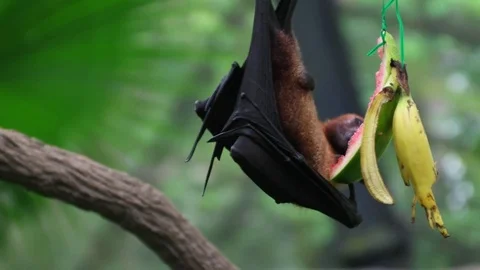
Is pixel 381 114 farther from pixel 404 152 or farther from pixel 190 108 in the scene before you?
pixel 190 108

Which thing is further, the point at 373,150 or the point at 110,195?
the point at 110,195

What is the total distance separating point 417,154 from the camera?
0.65 meters

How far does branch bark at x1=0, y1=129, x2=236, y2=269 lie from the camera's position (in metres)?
1.03

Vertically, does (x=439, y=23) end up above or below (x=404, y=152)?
below

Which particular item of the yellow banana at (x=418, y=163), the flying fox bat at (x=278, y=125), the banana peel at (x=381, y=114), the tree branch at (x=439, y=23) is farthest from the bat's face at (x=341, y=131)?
the tree branch at (x=439, y=23)

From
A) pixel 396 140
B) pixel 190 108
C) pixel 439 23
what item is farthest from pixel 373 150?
pixel 439 23

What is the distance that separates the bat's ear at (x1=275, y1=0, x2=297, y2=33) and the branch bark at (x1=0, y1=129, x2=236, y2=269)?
1.24ft

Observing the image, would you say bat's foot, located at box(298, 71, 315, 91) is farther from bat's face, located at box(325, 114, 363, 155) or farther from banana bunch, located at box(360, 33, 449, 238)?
banana bunch, located at box(360, 33, 449, 238)

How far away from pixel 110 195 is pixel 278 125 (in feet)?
1.15

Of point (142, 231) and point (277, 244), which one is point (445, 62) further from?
point (142, 231)

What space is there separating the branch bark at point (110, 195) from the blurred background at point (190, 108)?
231 millimetres

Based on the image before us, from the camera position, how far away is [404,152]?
651mm

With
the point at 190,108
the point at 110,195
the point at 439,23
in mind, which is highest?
the point at 110,195

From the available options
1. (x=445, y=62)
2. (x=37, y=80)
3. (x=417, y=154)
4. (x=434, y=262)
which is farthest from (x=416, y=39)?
(x=417, y=154)
